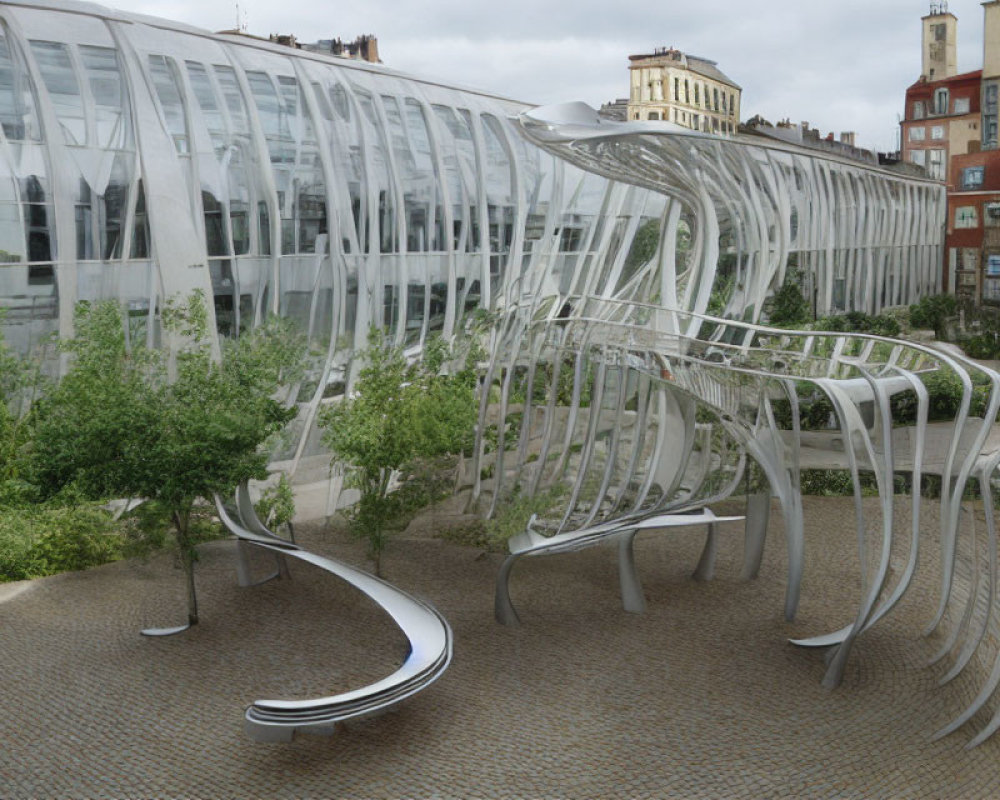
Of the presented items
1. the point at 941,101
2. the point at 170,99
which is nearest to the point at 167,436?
the point at 170,99

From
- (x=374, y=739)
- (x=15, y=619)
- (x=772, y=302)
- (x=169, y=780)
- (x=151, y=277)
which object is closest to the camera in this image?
(x=169, y=780)

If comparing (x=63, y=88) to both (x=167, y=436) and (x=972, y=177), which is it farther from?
(x=972, y=177)

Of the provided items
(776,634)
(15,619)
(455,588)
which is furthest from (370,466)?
(776,634)

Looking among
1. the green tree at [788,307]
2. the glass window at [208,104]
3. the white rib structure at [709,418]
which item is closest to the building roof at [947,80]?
the green tree at [788,307]

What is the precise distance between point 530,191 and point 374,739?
734 inches

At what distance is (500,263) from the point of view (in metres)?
26.5

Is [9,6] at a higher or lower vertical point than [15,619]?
higher

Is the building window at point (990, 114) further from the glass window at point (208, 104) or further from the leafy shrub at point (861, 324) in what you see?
the glass window at point (208, 104)

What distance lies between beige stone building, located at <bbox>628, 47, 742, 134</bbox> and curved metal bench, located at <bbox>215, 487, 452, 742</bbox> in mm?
53078

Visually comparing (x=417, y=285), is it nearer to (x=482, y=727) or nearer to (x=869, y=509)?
(x=869, y=509)

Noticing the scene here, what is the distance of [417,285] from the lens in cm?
2389

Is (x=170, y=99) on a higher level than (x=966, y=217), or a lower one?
higher

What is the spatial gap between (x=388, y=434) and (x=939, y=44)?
137 feet

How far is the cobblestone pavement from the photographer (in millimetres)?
9930
